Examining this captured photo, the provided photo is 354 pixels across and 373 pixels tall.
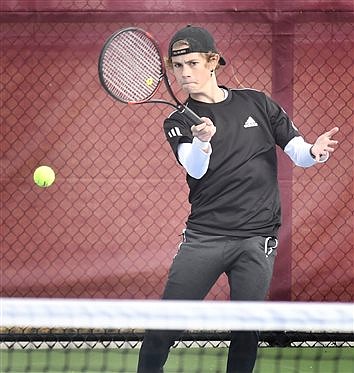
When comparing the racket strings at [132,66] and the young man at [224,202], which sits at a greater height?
the racket strings at [132,66]

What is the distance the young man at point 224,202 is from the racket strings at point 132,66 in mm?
184

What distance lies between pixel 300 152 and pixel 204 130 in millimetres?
449

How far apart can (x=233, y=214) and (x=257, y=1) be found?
1.86m

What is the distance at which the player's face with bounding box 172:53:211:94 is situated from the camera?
316 cm

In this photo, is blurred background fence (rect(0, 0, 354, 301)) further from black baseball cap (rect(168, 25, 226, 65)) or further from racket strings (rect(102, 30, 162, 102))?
black baseball cap (rect(168, 25, 226, 65))

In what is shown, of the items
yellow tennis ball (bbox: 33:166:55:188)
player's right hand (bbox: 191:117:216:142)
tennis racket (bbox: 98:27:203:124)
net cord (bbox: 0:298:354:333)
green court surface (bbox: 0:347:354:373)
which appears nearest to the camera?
net cord (bbox: 0:298:354:333)

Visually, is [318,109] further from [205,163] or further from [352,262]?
[205,163]

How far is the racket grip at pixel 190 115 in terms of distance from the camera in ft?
9.88

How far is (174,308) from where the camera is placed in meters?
2.52

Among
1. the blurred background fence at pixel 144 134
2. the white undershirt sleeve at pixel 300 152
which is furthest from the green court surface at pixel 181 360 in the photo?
the white undershirt sleeve at pixel 300 152

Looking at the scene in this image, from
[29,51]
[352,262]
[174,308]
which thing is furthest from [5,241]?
[174,308]

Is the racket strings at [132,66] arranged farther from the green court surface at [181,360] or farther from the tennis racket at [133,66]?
the green court surface at [181,360]

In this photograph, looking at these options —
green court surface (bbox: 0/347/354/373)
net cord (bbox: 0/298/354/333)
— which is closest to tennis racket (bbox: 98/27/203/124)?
net cord (bbox: 0/298/354/333)

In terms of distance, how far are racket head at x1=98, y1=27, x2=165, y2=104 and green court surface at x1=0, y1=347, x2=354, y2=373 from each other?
1.44 m
